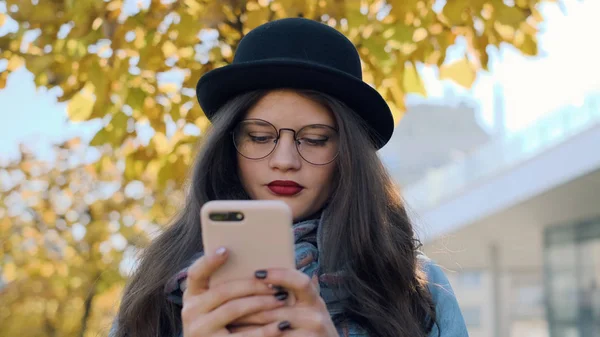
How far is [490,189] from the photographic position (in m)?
17.8

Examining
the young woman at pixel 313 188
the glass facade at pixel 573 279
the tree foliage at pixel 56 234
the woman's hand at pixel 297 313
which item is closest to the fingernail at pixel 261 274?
the woman's hand at pixel 297 313

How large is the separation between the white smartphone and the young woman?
32 cm

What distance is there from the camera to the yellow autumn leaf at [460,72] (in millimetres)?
3500

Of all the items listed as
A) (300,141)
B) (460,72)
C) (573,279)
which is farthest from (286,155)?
(573,279)

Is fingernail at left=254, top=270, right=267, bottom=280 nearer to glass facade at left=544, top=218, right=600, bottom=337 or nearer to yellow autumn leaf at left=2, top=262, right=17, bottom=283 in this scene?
yellow autumn leaf at left=2, top=262, right=17, bottom=283

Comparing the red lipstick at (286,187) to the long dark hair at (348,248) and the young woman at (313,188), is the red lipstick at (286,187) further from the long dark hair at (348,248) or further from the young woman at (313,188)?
the long dark hair at (348,248)

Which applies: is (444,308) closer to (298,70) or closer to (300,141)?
(300,141)

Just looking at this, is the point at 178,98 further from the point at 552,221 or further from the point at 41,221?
the point at 552,221

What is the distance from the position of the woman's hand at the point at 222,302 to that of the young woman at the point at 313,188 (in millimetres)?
283

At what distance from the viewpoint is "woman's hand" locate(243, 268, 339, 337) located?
5.32ft

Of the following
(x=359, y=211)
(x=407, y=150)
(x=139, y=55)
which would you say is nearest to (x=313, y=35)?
(x=359, y=211)

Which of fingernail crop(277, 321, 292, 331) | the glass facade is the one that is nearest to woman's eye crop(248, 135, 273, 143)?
fingernail crop(277, 321, 292, 331)

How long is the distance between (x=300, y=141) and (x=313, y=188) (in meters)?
0.12

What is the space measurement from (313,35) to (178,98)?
151cm
